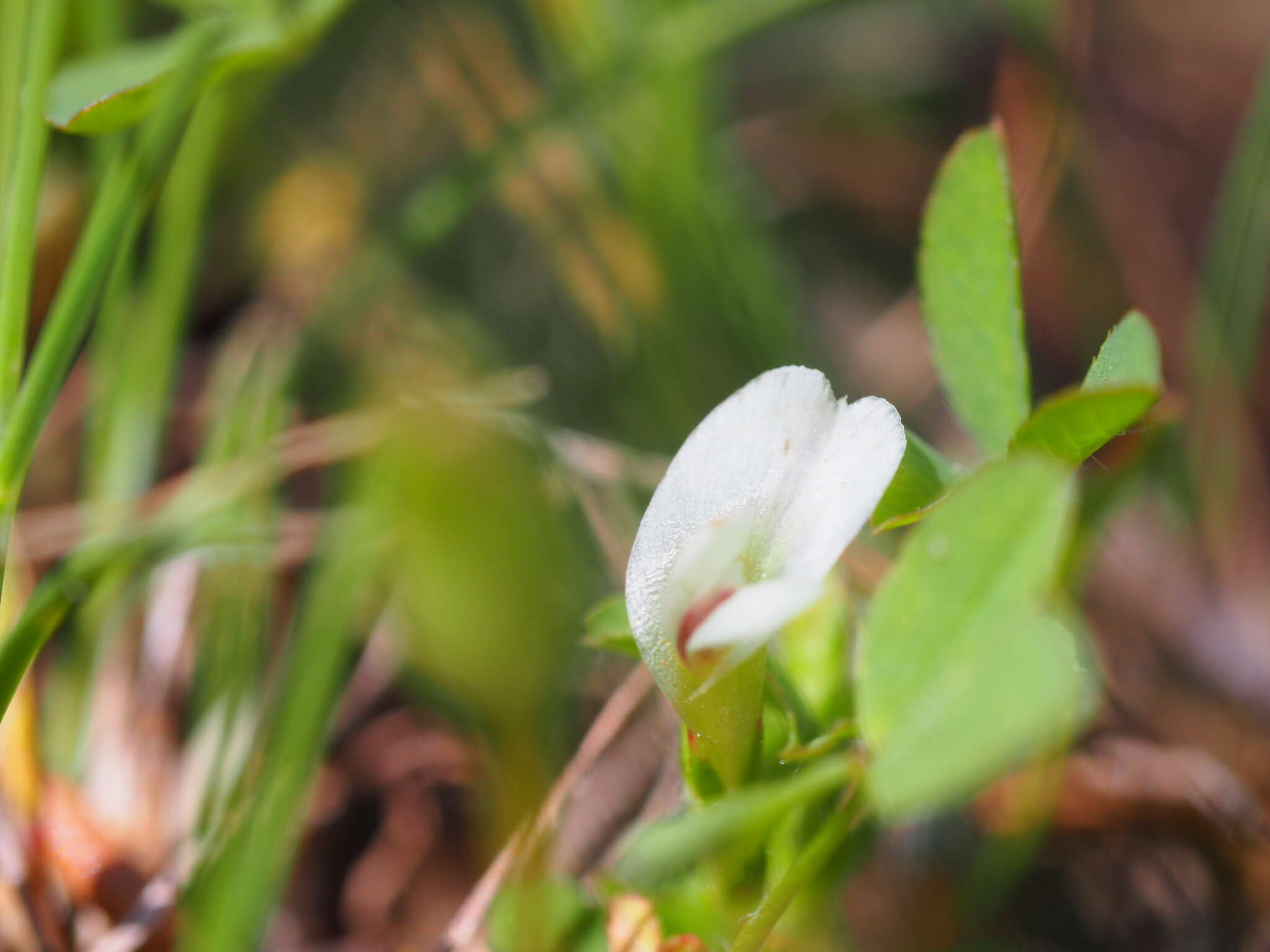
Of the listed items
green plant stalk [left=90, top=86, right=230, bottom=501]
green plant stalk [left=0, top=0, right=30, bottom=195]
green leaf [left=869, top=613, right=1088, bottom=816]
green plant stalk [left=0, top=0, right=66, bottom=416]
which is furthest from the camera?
green plant stalk [left=90, top=86, right=230, bottom=501]

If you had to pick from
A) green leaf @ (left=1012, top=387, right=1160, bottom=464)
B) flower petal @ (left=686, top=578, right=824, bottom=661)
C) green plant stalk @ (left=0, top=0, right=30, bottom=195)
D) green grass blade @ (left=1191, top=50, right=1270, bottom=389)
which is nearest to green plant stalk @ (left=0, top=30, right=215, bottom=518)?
green plant stalk @ (left=0, top=0, right=30, bottom=195)

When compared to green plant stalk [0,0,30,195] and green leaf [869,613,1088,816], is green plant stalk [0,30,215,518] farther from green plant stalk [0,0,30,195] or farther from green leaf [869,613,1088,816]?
green leaf [869,613,1088,816]

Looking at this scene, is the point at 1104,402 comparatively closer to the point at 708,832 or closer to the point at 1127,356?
the point at 1127,356

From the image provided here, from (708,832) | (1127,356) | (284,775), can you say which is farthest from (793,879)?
(284,775)

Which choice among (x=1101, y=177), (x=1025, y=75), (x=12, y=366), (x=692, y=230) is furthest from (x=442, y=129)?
(x=12, y=366)

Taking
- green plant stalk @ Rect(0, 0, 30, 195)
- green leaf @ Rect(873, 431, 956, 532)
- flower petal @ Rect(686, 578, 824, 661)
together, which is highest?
green plant stalk @ Rect(0, 0, 30, 195)

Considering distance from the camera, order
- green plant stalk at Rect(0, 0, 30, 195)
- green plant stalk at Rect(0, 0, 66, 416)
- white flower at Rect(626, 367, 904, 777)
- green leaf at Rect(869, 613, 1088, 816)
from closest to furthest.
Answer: green leaf at Rect(869, 613, 1088, 816) < white flower at Rect(626, 367, 904, 777) < green plant stalk at Rect(0, 0, 66, 416) < green plant stalk at Rect(0, 0, 30, 195)

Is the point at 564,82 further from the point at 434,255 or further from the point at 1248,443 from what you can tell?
the point at 1248,443

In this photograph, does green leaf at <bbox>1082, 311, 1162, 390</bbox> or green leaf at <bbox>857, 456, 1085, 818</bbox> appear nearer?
green leaf at <bbox>857, 456, 1085, 818</bbox>
